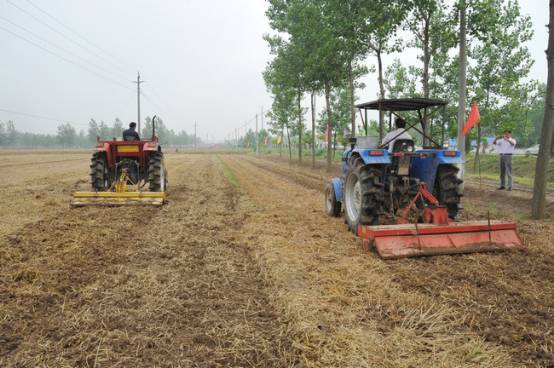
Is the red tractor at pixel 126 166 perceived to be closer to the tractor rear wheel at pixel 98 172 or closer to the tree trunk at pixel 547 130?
the tractor rear wheel at pixel 98 172

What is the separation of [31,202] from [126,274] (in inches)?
256

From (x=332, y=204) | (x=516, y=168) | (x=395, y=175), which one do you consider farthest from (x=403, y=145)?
(x=516, y=168)

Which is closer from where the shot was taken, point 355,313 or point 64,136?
point 355,313

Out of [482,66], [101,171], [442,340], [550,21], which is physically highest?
[482,66]

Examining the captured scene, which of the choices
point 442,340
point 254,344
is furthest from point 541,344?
point 254,344

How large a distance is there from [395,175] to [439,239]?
153cm

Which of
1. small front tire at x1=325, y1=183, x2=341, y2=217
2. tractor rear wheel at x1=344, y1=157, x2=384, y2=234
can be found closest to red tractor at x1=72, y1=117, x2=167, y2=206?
small front tire at x1=325, y1=183, x2=341, y2=217

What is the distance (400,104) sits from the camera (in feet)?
21.4

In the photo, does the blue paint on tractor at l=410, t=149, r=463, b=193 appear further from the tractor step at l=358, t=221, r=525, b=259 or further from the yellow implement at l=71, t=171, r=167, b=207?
the yellow implement at l=71, t=171, r=167, b=207

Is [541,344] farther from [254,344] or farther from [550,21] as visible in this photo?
[550,21]

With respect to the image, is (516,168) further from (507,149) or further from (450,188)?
(450,188)

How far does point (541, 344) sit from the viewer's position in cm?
275

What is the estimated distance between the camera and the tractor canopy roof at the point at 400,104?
608 cm

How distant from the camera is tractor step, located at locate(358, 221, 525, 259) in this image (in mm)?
4762
